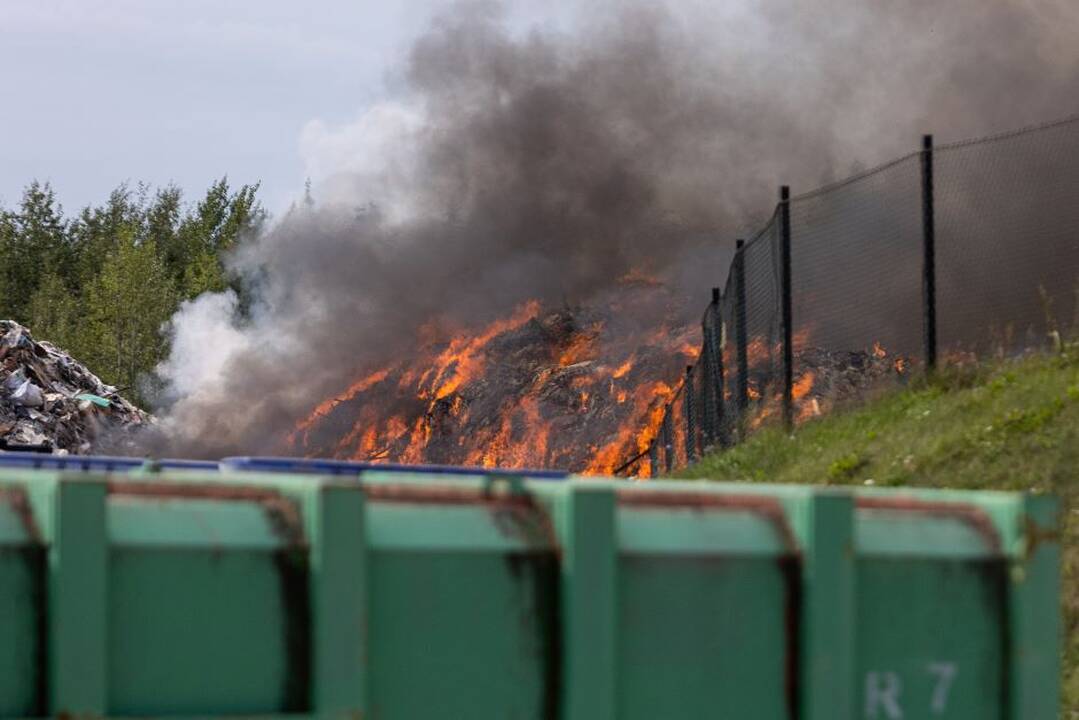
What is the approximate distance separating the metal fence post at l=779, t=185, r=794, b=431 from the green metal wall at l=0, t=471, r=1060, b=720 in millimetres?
11735

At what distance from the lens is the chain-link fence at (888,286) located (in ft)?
51.2

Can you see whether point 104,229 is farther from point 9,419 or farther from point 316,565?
point 316,565

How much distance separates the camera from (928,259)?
14.5 metres

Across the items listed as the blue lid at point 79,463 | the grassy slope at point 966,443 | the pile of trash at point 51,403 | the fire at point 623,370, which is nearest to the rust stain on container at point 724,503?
the blue lid at point 79,463

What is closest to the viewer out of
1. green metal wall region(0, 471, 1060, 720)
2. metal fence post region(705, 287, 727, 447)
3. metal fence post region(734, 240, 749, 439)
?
green metal wall region(0, 471, 1060, 720)

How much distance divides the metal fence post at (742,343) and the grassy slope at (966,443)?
4.84 feet

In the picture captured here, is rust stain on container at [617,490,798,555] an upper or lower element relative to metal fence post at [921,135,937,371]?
lower

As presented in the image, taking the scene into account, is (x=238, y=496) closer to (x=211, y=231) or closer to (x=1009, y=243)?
(x=1009, y=243)

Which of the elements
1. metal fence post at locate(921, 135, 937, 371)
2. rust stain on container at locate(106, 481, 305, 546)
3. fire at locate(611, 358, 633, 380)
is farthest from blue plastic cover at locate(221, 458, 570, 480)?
fire at locate(611, 358, 633, 380)

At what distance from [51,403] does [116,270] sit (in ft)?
101

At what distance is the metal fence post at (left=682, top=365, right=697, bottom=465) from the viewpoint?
21109 mm

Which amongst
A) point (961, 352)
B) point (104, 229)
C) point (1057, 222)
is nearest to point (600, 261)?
point (1057, 222)

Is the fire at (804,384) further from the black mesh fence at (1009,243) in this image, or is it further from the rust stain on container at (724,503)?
the rust stain on container at (724,503)

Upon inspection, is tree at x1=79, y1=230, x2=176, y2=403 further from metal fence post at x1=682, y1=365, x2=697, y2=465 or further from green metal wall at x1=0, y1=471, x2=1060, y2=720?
green metal wall at x1=0, y1=471, x2=1060, y2=720
